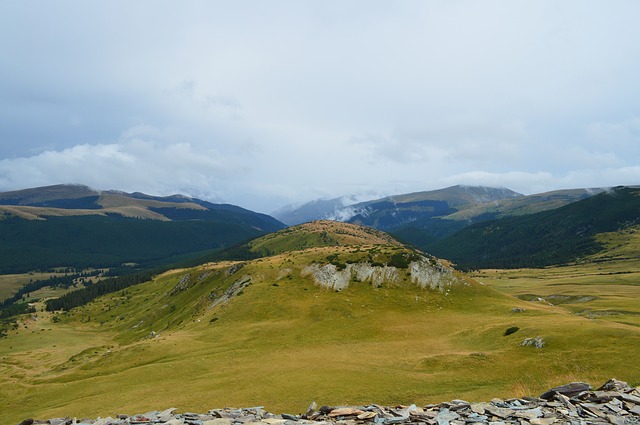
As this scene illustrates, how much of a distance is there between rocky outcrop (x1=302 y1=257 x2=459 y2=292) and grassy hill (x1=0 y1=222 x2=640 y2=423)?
321mm

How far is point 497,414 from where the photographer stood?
62.5ft

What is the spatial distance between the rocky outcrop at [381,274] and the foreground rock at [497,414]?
65.6 meters

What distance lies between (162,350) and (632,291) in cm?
15814

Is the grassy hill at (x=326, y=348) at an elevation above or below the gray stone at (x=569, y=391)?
below

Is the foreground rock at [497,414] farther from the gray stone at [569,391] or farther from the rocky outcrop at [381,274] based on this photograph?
the rocky outcrop at [381,274]

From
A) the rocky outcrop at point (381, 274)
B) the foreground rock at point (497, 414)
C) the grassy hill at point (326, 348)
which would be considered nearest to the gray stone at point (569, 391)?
the foreground rock at point (497, 414)

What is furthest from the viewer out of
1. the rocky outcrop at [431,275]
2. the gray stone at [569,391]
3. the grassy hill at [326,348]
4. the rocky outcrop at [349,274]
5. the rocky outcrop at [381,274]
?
the rocky outcrop at [349,274]

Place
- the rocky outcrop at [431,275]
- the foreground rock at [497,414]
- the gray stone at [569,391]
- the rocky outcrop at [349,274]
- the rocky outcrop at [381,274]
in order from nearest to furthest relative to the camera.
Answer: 1. the foreground rock at [497,414]
2. the gray stone at [569,391]
3. the rocky outcrop at [431,275]
4. the rocky outcrop at [381,274]
5. the rocky outcrop at [349,274]

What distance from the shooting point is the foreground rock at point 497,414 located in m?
18.2

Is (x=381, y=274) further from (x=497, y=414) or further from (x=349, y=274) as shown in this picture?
(x=497, y=414)

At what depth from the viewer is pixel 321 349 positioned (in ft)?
185

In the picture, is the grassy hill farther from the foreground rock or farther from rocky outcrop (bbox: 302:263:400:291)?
the foreground rock

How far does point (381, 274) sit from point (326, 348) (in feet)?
123

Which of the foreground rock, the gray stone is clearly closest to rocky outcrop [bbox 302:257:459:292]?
the foreground rock
